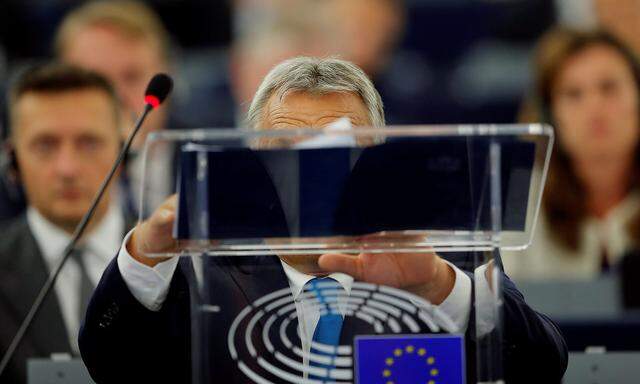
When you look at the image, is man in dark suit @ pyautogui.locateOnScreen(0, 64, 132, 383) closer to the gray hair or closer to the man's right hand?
the gray hair

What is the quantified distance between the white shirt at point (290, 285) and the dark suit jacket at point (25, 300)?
78.1 inches

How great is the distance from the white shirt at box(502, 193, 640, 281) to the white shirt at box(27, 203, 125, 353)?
2.01 metres

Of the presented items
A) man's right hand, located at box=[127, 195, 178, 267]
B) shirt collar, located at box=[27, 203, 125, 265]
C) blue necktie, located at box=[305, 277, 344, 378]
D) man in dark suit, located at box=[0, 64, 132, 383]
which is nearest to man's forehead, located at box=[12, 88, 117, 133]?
man in dark suit, located at box=[0, 64, 132, 383]

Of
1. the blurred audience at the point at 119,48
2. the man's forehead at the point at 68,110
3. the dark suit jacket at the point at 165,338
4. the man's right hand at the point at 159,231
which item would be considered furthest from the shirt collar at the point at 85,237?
the man's right hand at the point at 159,231

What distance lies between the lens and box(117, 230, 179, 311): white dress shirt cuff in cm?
216

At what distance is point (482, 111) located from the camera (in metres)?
8.08

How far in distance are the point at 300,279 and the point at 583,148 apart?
427 cm

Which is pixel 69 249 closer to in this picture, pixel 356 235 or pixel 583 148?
pixel 356 235

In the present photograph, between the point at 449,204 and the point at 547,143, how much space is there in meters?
0.19

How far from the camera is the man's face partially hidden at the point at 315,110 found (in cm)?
247

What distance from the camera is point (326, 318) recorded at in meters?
2.05

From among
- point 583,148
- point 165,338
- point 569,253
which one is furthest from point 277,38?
point 165,338

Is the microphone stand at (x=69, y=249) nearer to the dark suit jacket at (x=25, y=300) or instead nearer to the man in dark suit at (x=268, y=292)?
the man in dark suit at (x=268, y=292)

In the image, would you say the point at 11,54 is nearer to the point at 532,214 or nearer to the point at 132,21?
the point at 132,21
